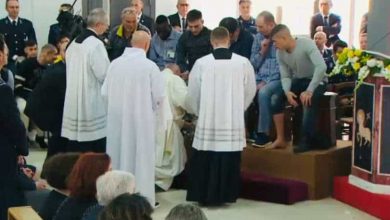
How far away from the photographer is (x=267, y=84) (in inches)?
271

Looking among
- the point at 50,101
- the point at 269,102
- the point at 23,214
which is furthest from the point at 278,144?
the point at 23,214

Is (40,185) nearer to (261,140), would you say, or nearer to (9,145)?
(9,145)

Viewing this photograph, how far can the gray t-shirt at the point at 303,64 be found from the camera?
6.47m

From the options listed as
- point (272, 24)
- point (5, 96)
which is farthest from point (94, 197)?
point (272, 24)

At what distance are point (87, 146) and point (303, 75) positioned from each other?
80.3 inches

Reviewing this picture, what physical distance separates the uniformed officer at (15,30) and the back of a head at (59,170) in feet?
19.4

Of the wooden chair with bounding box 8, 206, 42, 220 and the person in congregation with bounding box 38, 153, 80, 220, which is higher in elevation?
the person in congregation with bounding box 38, 153, 80, 220

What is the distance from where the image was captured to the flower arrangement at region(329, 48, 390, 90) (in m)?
5.99

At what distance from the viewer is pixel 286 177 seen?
676cm

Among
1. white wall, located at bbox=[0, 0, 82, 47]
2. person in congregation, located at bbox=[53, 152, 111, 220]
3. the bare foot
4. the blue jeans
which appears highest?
white wall, located at bbox=[0, 0, 82, 47]

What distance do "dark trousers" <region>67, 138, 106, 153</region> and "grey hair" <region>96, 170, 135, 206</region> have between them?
2.85 metres

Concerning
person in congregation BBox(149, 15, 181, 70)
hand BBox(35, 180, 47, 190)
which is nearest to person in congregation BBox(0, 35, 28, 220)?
hand BBox(35, 180, 47, 190)

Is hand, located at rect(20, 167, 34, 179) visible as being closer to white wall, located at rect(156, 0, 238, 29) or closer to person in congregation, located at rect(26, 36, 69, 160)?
person in congregation, located at rect(26, 36, 69, 160)

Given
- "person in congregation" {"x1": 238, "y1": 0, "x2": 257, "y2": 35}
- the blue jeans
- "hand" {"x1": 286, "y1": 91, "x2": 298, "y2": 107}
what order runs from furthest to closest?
"person in congregation" {"x1": 238, "y1": 0, "x2": 257, "y2": 35} < the blue jeans < "hand" {"x1": 286, "y1": 91, "x2": 298, "y2": 107}
